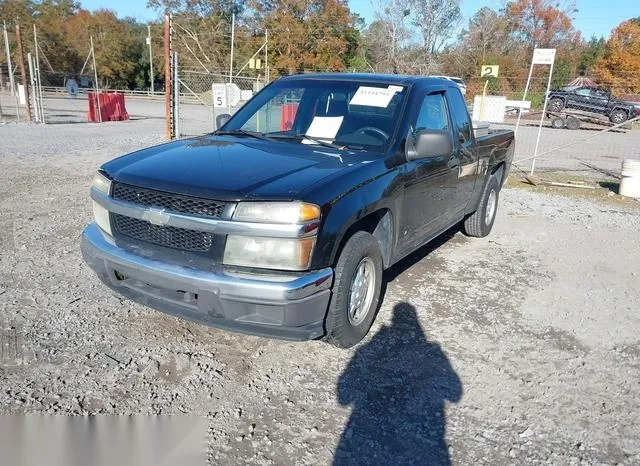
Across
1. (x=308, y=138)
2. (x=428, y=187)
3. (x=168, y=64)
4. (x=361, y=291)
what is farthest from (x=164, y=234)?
(x=168, y=64)

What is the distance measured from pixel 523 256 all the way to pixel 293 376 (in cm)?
369

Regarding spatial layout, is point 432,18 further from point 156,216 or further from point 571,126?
point 156,216

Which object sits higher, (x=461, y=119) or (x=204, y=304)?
(x=461, y=119)

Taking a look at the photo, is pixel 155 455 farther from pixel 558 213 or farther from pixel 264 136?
pixel 558 213

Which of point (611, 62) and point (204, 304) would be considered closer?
point (204, 304)

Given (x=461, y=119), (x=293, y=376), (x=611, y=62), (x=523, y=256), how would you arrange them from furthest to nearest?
(x=611, y=62)
(x=523, y=256)
(x=461, y=119)
(x=293, y=376)

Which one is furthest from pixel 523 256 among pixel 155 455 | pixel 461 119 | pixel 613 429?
pixel 155 455

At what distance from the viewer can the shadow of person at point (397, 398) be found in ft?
8.68

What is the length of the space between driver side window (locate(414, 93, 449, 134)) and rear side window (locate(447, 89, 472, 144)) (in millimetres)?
229

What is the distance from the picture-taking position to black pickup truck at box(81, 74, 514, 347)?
2.91m

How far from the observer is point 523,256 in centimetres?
595

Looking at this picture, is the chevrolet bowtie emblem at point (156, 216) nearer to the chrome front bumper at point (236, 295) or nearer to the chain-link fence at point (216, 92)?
the chrome front bumper at point (236, 295)

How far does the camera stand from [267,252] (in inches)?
115

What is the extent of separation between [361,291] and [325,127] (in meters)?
1.41
